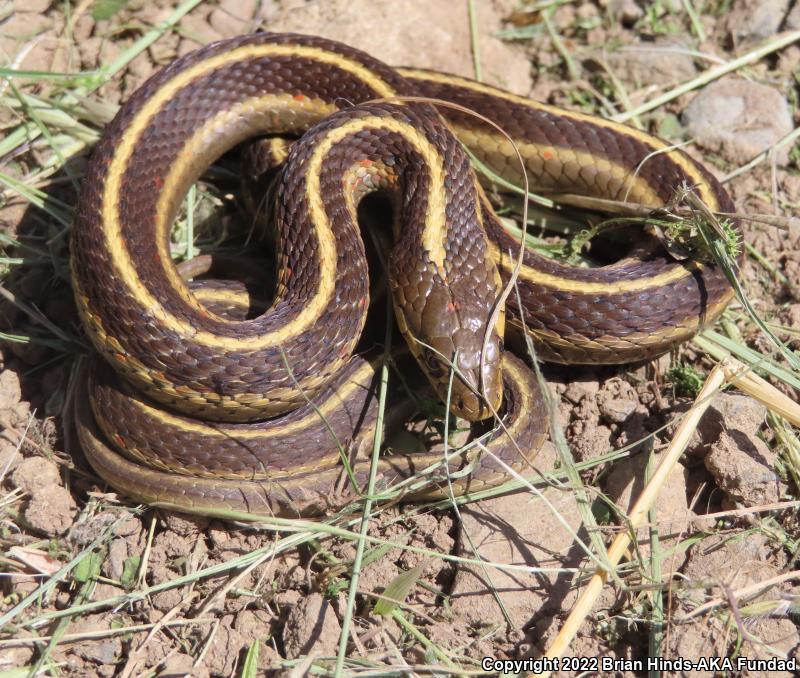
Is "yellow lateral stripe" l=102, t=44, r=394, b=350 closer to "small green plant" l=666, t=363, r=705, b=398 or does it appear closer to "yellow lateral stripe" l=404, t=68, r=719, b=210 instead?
"yellow lateral stripe" l=404, t=68, r=719, b=210

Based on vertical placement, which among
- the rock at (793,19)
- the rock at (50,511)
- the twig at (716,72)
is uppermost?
the rock at (793,19)

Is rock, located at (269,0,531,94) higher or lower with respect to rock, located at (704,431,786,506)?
higher

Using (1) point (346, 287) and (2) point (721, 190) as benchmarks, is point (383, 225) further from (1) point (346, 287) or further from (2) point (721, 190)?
(2) point (721, 190)

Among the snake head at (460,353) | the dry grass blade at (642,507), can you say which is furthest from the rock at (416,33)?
the dry grass blade at (642,507)

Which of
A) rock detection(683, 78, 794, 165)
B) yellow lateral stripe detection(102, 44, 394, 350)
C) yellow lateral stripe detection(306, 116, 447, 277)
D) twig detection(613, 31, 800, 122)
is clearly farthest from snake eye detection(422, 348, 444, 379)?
rock detection(683, 78, 794, 165)

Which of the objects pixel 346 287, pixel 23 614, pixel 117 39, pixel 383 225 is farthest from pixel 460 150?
pixel 23 614

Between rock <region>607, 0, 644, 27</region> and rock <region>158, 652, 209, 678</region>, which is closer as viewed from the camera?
rock <region>158, 652, 209, 678</region>

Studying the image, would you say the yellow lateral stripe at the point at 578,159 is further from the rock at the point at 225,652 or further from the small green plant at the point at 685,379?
the rock at the point at 225,652
